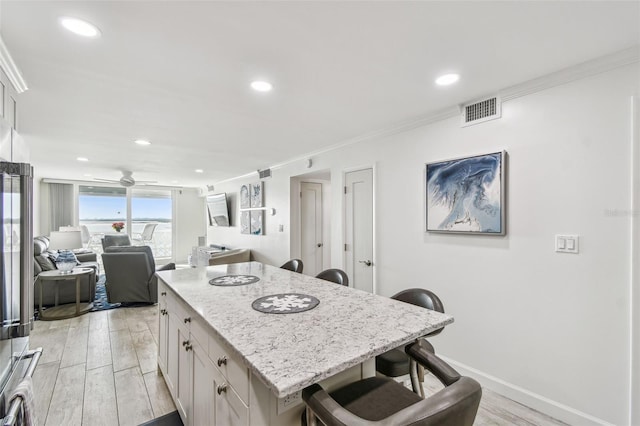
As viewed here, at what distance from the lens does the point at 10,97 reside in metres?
1.96

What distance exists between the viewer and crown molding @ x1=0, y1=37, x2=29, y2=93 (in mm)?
1653

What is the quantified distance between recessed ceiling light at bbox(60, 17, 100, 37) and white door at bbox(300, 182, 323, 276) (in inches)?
149

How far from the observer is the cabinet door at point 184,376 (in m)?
1.74

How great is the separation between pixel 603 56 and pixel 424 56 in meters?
1.11

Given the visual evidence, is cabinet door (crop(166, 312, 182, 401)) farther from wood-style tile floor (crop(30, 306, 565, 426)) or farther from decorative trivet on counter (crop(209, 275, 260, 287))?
decorative trivet on counter (crop(209, 275, 260, 287))

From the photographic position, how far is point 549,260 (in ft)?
6.75

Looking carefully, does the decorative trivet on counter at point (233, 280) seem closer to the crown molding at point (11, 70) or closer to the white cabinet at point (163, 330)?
the white cabinet at point (163, 330)

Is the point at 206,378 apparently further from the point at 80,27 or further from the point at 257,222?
the point at 257,222

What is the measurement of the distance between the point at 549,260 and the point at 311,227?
12.2 ft

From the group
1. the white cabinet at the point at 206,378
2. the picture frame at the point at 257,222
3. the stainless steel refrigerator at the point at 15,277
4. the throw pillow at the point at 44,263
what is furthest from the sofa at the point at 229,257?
the stainless steel refrigerator at the point at 15,277

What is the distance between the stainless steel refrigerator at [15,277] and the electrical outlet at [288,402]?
92 cm

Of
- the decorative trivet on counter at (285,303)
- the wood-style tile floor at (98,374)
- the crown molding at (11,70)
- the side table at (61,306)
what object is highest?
the crown molding at (11,70)

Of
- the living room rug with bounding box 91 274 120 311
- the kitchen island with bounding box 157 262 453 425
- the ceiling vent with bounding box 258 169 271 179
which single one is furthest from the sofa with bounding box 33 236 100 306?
the kitchen island with bounding box 157 262 453 425

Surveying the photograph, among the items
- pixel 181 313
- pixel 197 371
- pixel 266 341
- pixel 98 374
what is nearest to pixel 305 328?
pixel 266 341
